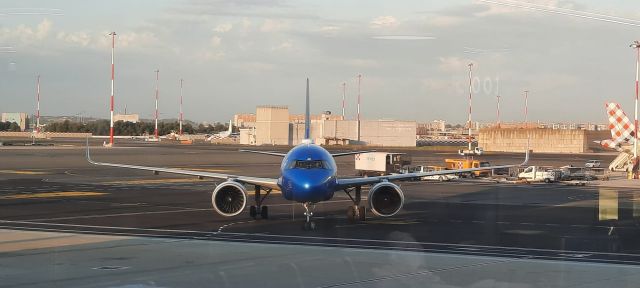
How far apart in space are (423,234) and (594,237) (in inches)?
231

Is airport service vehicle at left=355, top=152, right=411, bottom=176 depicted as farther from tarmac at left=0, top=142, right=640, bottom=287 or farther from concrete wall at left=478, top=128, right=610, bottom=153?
concrete wall at left=478, top=128, right=610, bottom=153

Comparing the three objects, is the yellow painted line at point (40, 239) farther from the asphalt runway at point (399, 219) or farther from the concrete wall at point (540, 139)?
the concrete wall at point (540, 139)

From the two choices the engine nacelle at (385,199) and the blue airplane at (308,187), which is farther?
the engine nacelle at (385,199)

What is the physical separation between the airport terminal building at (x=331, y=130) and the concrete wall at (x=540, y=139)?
14208 mm

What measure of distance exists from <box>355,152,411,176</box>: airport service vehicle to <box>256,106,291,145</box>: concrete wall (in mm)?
57079

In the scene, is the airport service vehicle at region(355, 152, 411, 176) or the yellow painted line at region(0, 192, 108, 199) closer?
the yellow painted line at region(0, 192, 108, 199)

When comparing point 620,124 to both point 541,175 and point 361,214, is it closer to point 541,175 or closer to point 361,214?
point 541,175

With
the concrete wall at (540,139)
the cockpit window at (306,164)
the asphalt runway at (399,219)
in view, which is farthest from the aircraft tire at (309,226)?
the concrete wall at (540,139)

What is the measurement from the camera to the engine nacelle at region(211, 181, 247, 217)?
30.7 metres

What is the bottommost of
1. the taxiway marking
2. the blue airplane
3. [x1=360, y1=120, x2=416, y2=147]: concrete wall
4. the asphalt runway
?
the taxiway marking

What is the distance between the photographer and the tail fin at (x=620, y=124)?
Answer: 70250 millimetres

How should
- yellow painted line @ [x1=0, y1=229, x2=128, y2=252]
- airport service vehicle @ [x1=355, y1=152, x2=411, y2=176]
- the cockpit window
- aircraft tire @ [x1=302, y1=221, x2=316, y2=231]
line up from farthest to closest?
airport service vehicle @ [x1=355, y1=152, x2=411, y2=176] < the cockpit window < aircraft tire @ [x1=302, y1=221, x2=316, y2=231] < yellow painted line @ [x1=0, y1=229, x2=128, y2=252]

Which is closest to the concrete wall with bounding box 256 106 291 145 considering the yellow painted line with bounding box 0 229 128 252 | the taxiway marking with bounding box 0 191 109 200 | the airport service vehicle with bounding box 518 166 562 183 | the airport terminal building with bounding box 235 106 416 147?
the airport terminal building with bounding box 235 106 416 147

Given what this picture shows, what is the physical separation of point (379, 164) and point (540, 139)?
8955cm
